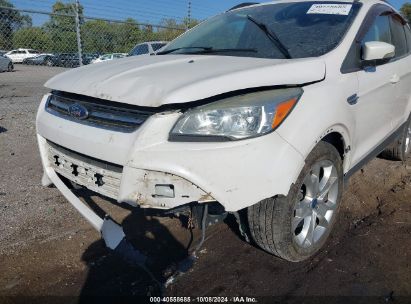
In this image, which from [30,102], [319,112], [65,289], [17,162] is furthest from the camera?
[30,102]

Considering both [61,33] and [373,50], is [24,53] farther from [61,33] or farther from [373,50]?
[373,50]

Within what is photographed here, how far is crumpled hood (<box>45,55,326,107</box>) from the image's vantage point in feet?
6.73

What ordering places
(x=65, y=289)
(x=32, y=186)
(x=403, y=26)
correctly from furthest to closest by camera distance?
(x=403, y=26), (x=32, y=186), (x=65, y=289)

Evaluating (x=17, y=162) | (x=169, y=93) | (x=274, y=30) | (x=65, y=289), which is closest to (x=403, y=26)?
Answer: (x=274, y=30)

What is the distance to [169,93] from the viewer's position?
2.01m

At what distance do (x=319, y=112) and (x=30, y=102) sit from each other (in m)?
8.83

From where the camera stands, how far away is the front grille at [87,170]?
7.33 feet

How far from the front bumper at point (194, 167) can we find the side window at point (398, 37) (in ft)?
8.37

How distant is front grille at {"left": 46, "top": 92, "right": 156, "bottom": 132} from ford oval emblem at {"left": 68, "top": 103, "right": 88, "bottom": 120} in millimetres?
11

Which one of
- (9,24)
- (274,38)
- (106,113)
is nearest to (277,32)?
(274,38)

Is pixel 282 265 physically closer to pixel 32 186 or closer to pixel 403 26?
pixel 32 186

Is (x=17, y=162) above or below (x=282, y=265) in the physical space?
below

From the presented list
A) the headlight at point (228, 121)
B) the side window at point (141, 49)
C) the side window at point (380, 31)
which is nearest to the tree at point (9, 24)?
the side window at point (141, 49)

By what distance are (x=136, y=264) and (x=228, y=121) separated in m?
1.04
